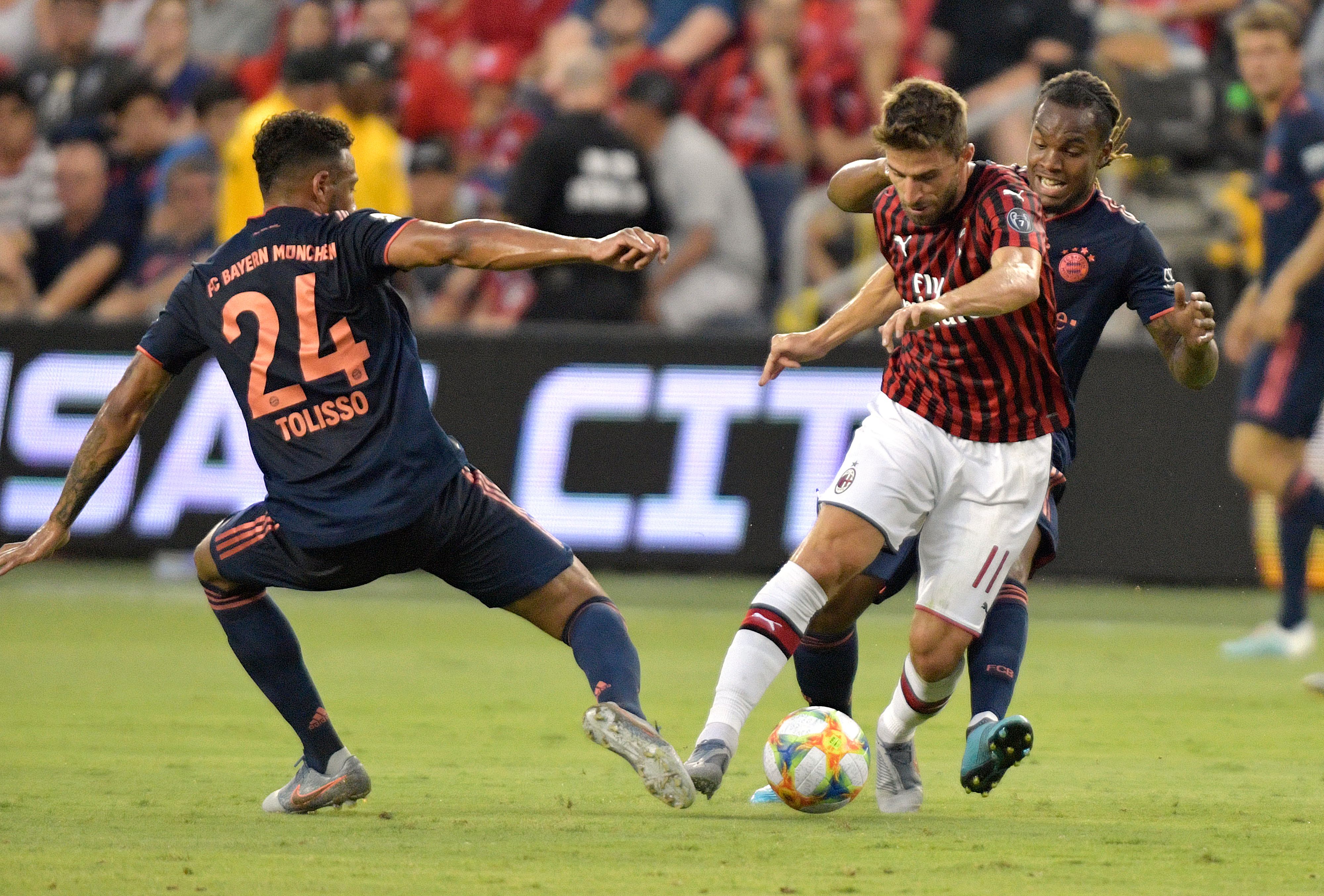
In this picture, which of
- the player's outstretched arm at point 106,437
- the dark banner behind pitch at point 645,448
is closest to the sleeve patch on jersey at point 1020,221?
the player's outstretched arm at point 106,437

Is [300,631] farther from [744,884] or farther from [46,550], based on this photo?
[744,884]

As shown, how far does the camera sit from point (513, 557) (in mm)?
5395

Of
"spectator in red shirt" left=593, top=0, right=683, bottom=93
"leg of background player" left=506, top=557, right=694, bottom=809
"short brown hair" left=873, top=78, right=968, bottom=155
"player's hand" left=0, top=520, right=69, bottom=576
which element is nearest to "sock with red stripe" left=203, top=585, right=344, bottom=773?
"player's hand" left=0, top=520, right=69, bottom=576

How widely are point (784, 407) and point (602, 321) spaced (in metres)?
1.50

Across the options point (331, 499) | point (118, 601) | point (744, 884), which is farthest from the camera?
point (118, 601)

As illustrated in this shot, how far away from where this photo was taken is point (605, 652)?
17.6 feet

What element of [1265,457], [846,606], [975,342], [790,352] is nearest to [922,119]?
[975,342]

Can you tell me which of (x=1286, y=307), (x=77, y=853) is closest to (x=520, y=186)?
(x=1286, y=307)

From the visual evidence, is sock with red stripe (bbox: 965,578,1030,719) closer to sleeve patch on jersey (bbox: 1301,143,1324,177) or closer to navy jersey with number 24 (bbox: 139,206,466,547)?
navy jersey with number 24 (bbox: 139,206,466,547)

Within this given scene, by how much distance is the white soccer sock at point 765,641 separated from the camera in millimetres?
5227

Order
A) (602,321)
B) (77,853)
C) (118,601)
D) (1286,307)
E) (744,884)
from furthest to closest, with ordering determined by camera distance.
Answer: (602,321) → (118,601) → (1286,307) → (77,853) → (744,884)

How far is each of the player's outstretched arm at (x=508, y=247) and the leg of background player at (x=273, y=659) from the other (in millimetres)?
1130

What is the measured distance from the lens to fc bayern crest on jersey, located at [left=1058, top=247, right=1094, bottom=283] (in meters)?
5.87

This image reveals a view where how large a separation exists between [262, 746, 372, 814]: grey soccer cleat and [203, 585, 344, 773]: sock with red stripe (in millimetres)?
51
